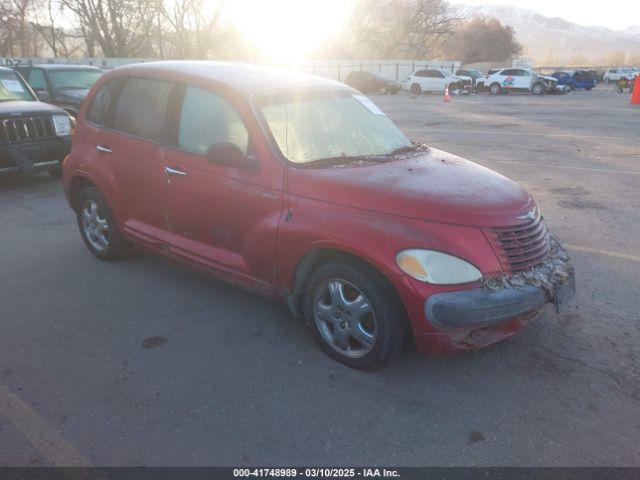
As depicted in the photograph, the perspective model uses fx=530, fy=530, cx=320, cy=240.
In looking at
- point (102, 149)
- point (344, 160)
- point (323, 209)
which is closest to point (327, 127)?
point (344, 160)

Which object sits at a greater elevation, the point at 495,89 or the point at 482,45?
the point at 482,45

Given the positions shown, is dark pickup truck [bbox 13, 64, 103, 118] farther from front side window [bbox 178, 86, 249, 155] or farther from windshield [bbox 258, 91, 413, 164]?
windshield [bbox 258, 91, 413, 164]

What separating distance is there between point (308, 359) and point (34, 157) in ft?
21.7

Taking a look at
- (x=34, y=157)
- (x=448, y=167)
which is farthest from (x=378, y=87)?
(x=448, y=167)

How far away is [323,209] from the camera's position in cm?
321

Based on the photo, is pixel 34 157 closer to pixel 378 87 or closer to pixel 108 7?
pixel 378 87

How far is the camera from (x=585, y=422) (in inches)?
110

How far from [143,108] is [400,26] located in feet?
227

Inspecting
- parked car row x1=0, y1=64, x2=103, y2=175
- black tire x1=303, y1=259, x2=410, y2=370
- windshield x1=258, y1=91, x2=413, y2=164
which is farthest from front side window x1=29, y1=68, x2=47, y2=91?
black tire x1=303, y1=259, x2=410, y2=370

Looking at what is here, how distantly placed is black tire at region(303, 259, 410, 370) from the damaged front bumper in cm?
24

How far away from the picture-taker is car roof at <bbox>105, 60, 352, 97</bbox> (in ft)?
12.5

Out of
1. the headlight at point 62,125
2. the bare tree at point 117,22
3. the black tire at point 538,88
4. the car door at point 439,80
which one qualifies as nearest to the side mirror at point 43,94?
the headlight at point 62,125

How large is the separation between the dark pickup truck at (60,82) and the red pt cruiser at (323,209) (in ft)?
27.1

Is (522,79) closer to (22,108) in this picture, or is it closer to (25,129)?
(22,108)
